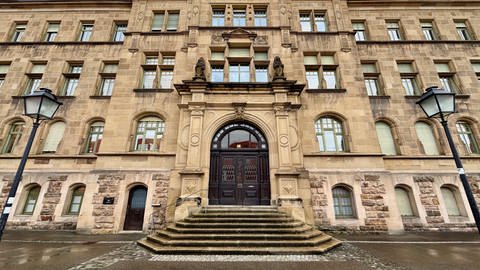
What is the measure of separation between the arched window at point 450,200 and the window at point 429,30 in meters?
10.9

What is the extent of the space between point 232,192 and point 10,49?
727 inches

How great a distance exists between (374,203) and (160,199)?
417 inches

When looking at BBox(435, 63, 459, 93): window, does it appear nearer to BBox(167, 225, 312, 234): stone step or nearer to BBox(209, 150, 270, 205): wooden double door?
BBox(209, 150, 270, 205): wooden double door

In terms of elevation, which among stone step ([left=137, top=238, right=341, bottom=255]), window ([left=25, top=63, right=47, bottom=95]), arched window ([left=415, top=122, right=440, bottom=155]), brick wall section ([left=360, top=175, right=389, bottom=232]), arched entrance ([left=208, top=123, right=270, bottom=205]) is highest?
window ([left=25, top=63, right=47, bottom=95])

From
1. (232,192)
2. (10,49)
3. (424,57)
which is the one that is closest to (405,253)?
(232,192)

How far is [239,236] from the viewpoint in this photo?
23.4 ft

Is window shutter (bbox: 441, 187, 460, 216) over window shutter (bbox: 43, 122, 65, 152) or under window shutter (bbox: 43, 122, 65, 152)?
under

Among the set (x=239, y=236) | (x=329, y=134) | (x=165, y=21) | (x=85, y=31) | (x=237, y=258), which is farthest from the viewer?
(x=85, y=31)

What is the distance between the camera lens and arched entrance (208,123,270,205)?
415 inches

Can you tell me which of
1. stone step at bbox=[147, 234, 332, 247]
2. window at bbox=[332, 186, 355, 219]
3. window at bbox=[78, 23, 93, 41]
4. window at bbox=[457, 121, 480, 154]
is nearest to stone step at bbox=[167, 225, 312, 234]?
stone step at bbox=[147, 234, 332, 247]

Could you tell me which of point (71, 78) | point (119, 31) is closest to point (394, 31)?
point (119, 31)

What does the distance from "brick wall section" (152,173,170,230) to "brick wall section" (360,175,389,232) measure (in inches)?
376

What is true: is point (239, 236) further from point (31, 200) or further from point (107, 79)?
point (107, 79)

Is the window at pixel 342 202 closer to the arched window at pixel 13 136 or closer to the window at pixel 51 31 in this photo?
the arched window at pixel 13 136
